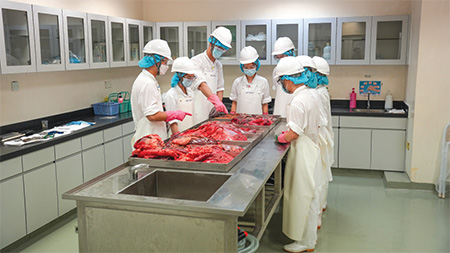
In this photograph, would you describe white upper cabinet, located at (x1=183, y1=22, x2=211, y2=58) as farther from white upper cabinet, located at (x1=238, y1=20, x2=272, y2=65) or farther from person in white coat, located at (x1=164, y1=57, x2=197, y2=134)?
person in white coat, located at (x1=164, y1=57, x2=197, y2=134)

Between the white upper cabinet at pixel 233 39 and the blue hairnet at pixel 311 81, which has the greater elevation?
the white upper cabinet at pixel 233 39

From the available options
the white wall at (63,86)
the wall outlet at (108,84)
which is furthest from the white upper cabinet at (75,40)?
the wall outlet at (108,84)

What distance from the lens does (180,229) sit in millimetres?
2178

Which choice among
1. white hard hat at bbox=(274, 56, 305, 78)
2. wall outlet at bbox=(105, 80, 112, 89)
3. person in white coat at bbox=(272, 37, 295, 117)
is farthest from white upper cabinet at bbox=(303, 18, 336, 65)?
wall outlet at bbox=(105, 80, 112, 89)

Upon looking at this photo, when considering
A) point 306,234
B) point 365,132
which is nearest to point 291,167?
point 306,234

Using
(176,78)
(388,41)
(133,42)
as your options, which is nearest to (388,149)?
(388,41)

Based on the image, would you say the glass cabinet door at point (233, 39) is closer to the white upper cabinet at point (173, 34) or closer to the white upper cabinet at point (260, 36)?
the white upper cabinet at point (260, 36)

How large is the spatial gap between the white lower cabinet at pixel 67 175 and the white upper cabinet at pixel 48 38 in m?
1.00

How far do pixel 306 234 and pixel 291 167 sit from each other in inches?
25.3

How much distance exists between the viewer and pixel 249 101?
5.34 m

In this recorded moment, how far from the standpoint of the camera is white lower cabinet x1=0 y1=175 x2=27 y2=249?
12.0 feet

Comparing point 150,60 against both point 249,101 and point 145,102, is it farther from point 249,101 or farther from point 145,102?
point 249,101

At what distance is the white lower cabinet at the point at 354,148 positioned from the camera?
238 inches

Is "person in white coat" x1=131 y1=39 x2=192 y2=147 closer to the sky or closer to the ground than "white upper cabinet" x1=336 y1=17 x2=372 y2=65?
closer to the ground
